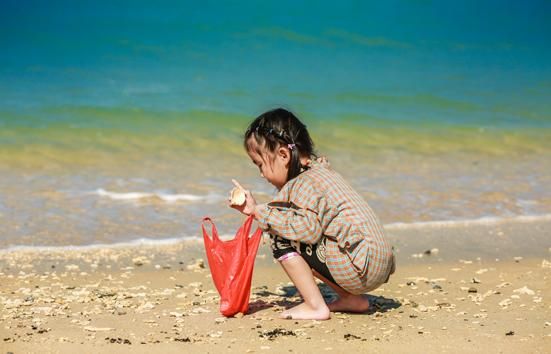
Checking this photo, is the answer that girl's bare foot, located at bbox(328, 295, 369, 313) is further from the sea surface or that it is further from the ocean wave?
the ocean wave

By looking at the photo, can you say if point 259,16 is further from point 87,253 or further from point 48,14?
point 87,253

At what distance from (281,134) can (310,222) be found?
0.42m

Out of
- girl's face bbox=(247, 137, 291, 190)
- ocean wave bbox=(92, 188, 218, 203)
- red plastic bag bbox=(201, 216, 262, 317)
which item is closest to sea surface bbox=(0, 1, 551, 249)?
ocean wave bbox=(92, 188, 218, 203)

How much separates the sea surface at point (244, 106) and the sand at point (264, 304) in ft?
2.14

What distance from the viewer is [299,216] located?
3.65 m

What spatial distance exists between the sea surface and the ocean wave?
17 millimetres

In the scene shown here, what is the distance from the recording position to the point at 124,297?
4156 millimetres

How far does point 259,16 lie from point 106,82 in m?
5.13

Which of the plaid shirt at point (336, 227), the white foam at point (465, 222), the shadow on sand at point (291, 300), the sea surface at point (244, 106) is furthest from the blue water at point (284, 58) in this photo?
the plaid shirt at point (336, 227)

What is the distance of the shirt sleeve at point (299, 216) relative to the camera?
3.62m

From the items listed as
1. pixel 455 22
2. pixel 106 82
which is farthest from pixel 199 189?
pixel 455 22

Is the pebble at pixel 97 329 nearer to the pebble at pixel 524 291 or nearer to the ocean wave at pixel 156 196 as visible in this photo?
the pebble at pixel 524 291

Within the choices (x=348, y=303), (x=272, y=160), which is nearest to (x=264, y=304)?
(x=348, y=303)

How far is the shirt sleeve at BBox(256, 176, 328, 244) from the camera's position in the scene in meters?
3.62
